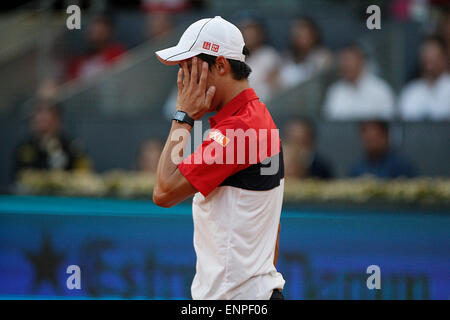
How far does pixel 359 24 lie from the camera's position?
814 centimetres

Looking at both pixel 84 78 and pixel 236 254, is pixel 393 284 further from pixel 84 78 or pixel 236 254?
pixel 84 78

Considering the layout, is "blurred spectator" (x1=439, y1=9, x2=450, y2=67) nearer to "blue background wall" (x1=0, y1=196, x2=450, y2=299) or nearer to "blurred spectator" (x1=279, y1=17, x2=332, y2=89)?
"blurred spectator" (x1=279, y1=17, x2=332, y2=89)

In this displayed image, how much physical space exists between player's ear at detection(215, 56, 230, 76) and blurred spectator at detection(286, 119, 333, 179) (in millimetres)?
3358

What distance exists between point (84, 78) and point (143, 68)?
32.1 inches

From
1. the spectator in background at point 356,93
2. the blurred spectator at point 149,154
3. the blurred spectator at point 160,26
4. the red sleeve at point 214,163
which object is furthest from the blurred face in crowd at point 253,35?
the red sleeve at point 214,163

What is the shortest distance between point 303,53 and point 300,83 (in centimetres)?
76

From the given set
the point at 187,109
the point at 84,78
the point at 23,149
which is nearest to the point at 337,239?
the point at 187,109

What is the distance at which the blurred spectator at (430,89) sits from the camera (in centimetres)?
700

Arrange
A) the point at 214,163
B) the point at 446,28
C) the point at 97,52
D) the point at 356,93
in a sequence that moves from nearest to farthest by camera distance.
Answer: the point at 214,163 < the point at 356,93 < the point at 446,28 < the point at 97,52

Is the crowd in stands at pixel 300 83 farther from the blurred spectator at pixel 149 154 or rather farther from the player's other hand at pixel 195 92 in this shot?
the player's other hand at pixel 195 92

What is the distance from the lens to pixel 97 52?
8.62 m

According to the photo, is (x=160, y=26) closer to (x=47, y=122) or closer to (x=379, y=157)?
(x=47, y=122)

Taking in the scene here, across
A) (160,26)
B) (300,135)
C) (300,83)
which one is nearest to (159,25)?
(160,26)

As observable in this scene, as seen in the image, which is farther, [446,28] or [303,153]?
[446,28]
